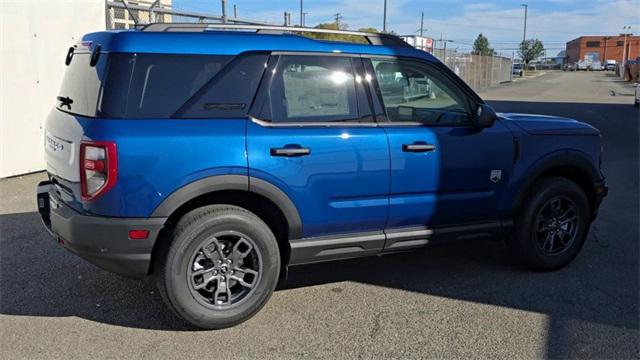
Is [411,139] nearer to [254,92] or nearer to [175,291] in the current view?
[254,92]

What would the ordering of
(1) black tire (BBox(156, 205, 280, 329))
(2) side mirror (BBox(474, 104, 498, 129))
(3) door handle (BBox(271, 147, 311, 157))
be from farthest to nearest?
1. (2) side mirror (BBox(474, 104, 498, 129))
2. (3) door handle (BBox(271, 147, 311, 157))
3. (1) black tire (BBox(156, 205, 280, 329))

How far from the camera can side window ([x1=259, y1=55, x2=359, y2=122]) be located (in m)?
3.98

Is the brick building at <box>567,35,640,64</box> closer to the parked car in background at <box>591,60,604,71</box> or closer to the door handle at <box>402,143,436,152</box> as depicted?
the parked car in background at <box>591,60,604,71</box>

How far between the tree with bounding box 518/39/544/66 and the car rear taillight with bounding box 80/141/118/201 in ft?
339

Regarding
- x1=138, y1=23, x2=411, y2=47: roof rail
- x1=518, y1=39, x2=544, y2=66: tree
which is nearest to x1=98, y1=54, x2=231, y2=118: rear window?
x1=138, y1=23, x2=411, y2=47: roof rail

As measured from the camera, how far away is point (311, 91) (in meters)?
4.11

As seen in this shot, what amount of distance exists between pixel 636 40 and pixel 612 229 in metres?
131

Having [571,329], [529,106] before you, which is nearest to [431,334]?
[571,329]

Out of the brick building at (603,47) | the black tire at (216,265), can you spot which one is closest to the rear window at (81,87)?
the black tire at (216,265)

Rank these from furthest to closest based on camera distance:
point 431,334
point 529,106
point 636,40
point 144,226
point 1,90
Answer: point 636,40 → point 529,106 → point 1,90 → point 431,334 → point 144,226

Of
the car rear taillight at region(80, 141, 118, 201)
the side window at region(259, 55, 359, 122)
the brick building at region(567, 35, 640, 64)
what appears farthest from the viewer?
the brick building at region(567, 35, 640, 64)

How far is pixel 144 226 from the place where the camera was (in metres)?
3.59

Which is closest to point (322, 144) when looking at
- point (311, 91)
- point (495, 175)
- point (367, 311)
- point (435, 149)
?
point (311, 91)

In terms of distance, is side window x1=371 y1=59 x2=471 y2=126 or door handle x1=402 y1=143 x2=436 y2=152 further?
side window x1=371 y1=59 x2=471 y2=126
